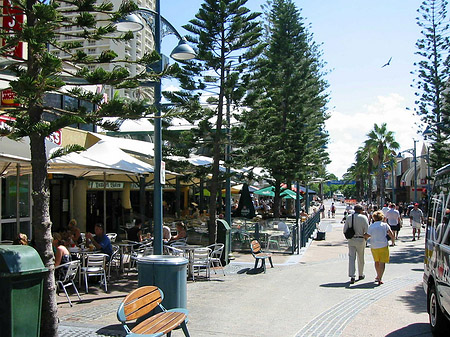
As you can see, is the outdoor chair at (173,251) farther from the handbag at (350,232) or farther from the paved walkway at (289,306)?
the handbag at (350,232)

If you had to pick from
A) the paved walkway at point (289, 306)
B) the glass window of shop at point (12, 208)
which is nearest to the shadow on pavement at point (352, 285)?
the paved walkway at point (289, 306)

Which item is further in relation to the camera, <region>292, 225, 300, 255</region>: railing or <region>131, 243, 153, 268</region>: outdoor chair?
<region>292, 225, 300, 255</region>: railing

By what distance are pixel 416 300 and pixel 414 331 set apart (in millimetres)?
2286

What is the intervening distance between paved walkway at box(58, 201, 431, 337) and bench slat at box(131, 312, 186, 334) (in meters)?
1.09

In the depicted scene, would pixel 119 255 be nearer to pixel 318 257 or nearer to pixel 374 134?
pixel 318 257

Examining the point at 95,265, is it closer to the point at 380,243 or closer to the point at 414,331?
the point at 414,331

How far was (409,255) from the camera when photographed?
52.6 feet

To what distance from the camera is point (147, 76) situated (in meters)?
6.66

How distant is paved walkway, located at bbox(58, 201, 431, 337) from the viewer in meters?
6.71

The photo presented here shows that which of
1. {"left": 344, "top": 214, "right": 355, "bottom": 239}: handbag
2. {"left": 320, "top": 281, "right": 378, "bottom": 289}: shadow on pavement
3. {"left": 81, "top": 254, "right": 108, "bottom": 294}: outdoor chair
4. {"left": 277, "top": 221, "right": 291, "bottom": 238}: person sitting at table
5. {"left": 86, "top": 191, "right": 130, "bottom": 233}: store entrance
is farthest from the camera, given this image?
{"left": 86, "top": 191, "right": 130, "bottom": 233}: store entrance

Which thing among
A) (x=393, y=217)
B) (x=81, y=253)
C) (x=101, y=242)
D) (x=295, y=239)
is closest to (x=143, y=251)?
(x=101, y=242)

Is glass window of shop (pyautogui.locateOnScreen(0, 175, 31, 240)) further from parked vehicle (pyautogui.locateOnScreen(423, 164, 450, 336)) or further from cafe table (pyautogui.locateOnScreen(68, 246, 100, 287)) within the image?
parked vehicle (pyautogui.locateOnScreen(423, 164, 450, 336))

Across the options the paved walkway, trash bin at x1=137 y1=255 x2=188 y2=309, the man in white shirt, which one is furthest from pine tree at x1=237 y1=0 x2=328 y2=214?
trash bin at x1=137 y1=255 x2=188 y2=309

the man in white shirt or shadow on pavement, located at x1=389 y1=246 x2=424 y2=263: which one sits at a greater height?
the man in white shirt
